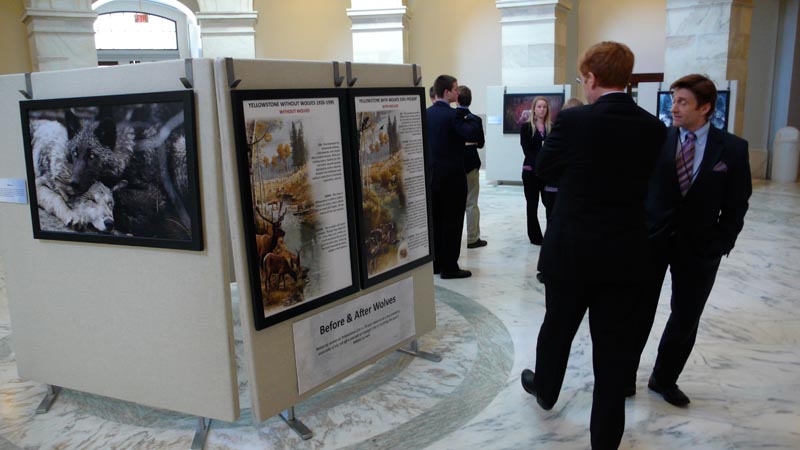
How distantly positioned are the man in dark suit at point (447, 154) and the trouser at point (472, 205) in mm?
1197

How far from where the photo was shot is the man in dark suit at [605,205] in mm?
2771

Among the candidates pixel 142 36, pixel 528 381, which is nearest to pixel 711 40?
pixel 528 381

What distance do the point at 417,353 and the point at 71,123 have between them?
8.55 feet

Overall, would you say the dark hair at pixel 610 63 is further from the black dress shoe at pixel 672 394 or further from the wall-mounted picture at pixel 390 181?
the black dress shoe at pixel 672 394

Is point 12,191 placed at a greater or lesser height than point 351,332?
greater

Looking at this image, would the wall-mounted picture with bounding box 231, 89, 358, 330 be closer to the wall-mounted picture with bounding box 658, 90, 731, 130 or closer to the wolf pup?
the wolf pup

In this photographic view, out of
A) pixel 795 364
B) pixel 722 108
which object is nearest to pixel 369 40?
pixel 722 108

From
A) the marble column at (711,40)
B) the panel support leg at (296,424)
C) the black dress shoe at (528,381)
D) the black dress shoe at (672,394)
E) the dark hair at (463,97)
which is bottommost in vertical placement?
the panel support leg at (296,424)

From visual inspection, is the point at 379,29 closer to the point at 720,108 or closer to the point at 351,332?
the point at 720,108

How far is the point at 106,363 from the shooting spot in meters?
3.65

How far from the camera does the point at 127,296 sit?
3488 mm

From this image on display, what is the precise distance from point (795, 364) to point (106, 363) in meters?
4.31

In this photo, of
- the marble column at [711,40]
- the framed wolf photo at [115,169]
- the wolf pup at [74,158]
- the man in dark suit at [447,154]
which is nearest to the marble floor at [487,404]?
the man in dark suit at [447,154]

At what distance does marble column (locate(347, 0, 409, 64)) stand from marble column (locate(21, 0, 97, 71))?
188 inches
